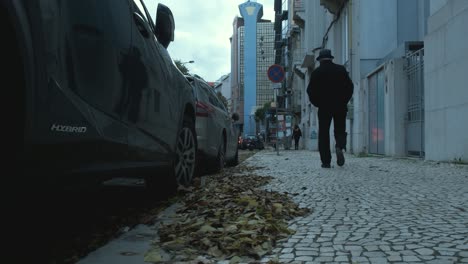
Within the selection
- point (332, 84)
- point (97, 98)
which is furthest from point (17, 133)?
point (332, 84)

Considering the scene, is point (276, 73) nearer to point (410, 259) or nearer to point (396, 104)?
point (396, 104)

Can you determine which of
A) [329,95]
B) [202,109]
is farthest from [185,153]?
[329,95]

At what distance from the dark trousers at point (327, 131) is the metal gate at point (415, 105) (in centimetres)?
388

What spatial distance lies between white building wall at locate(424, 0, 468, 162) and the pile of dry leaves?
221 inches

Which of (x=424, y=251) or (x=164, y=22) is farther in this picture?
(x=164, y=22)

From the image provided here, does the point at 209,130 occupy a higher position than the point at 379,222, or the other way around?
the point at 209,130

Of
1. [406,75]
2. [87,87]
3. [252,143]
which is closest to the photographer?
[87,87]

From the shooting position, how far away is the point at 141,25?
3.94 meters

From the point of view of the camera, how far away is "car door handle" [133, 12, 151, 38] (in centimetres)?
384

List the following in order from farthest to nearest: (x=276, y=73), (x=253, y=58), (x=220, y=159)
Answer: (x=253, y=58) < (x=276, y=73) < (x=220, y=159)

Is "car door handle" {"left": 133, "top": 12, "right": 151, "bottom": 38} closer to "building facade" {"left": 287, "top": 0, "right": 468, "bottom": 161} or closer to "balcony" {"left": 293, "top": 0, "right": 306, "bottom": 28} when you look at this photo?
"building facade" {"left": 287, "top": 0, "right": 468, "bottom": 161}

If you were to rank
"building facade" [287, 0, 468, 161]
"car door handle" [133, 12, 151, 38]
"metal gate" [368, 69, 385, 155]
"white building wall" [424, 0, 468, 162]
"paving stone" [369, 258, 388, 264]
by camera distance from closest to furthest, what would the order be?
"paving stone" [369, 258, 388, 264] → "car door handle" [133, 12, 151, 38] → "white building wall" [424, 0, 468, 162] → "building facade" [287, 0, 468, 161] → "metal gate" [368, 69, 385, 155]

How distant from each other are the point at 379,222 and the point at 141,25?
7.59 ft

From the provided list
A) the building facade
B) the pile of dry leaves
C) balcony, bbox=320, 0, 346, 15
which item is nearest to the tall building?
balcony, bbox=320, 0, 346, 15
